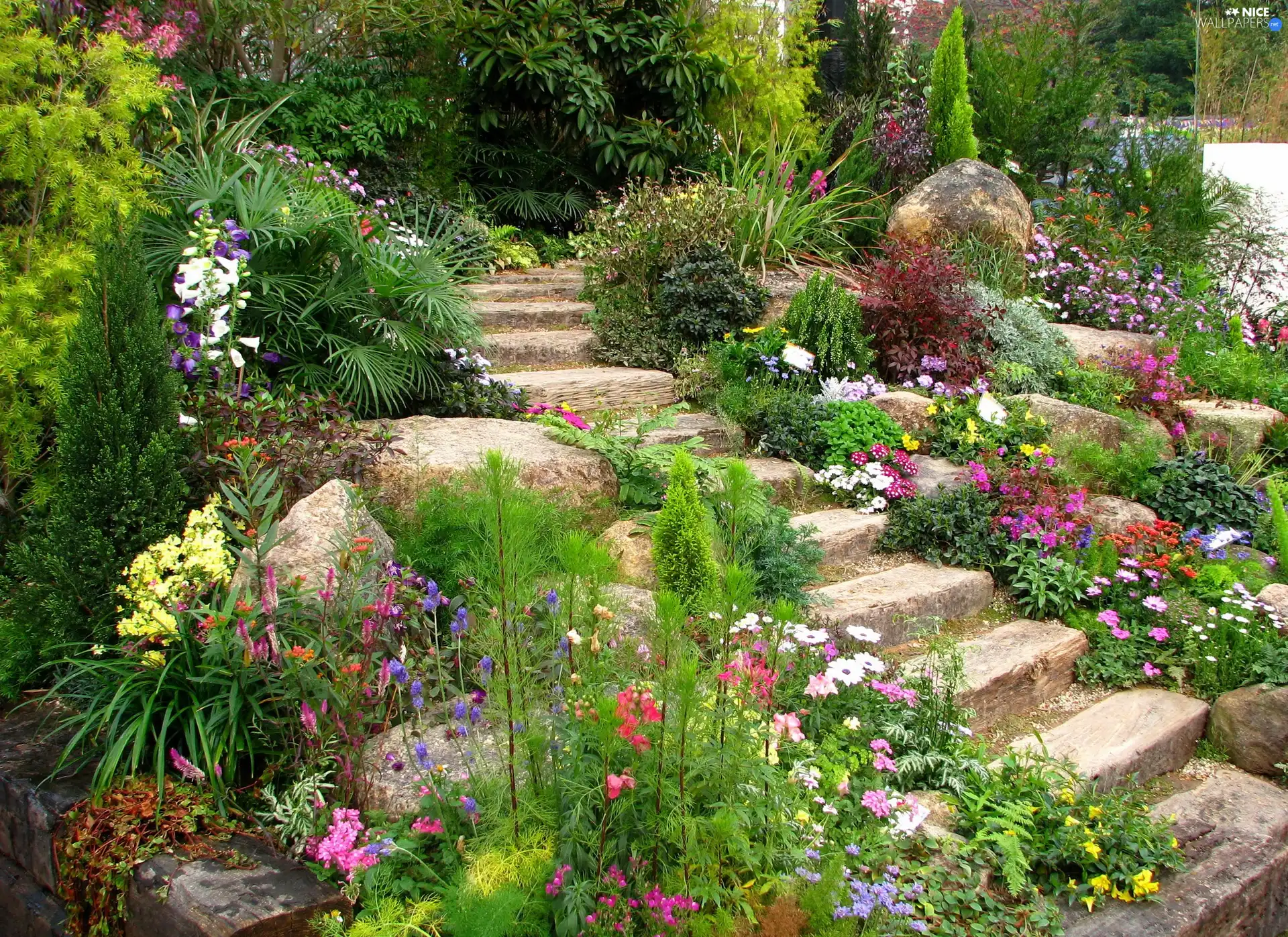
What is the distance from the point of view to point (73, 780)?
2.88m

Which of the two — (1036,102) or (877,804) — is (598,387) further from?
(1036,102)

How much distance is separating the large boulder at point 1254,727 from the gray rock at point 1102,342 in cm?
349

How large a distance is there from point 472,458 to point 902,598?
6.81 feet

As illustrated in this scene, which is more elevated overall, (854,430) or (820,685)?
(854,430)

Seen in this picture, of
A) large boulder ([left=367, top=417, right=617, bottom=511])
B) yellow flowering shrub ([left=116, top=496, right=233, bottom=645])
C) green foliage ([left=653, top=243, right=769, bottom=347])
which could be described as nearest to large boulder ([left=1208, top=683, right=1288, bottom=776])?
large boulder ([left=367, top=417, right=617, bottom=511])

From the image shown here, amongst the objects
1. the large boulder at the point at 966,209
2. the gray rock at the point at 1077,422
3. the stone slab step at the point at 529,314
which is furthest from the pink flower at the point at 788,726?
the large boulder at the point at 966,209

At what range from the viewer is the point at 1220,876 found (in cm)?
320

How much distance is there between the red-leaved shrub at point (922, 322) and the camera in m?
6.52

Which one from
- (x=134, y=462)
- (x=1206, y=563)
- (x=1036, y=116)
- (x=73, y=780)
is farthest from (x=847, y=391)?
(x=1036, y=116)

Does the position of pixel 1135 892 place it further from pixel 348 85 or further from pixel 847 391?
pixel 348 85

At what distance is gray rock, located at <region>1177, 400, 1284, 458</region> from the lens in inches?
244

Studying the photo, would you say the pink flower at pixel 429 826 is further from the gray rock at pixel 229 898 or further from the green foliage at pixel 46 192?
the green foliage at pixel 46 192

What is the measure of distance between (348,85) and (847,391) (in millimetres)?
5119

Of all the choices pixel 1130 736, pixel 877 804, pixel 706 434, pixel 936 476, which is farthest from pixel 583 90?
pixel 877 804
